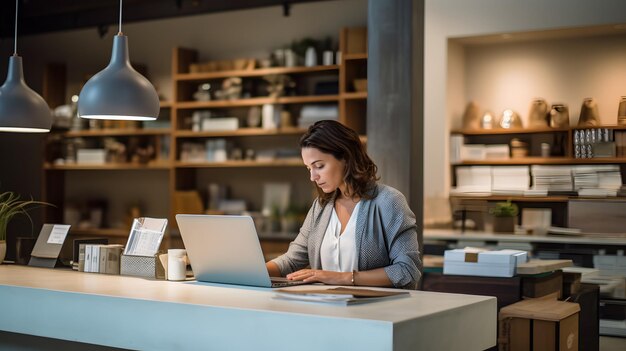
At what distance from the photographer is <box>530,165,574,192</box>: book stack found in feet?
21.7

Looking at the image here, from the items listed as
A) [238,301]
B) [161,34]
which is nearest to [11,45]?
[161,34]

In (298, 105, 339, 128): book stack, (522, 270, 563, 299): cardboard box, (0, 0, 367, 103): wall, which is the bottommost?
(522, 270, 563, 299): cardboard box

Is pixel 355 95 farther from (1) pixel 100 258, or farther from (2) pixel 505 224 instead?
(1) pixel 100 258

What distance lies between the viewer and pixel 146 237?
389cm

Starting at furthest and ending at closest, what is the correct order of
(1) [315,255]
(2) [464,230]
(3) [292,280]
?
(2) [464,230]
(1) [315,255]
(3) [292,280]

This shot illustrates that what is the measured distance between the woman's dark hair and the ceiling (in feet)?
15.6

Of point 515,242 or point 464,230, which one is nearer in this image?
point 515,242

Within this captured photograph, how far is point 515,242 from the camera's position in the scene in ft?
21.3

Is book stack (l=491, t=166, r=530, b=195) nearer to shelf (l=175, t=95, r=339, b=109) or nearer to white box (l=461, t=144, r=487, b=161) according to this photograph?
white box (l=461, t=144, r=487, b=161)

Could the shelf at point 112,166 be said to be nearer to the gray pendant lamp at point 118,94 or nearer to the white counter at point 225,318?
the gray pendant lamp at point 118,94

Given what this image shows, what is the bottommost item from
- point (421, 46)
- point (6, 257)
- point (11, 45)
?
point (6, 257)

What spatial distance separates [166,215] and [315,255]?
5734 mm

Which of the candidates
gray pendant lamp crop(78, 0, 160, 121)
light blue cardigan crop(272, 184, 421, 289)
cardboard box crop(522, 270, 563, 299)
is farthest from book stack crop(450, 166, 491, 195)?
gray pendant lamp crop(78, 0, 160, 121)

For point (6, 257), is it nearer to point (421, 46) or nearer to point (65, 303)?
point (65, 303)
